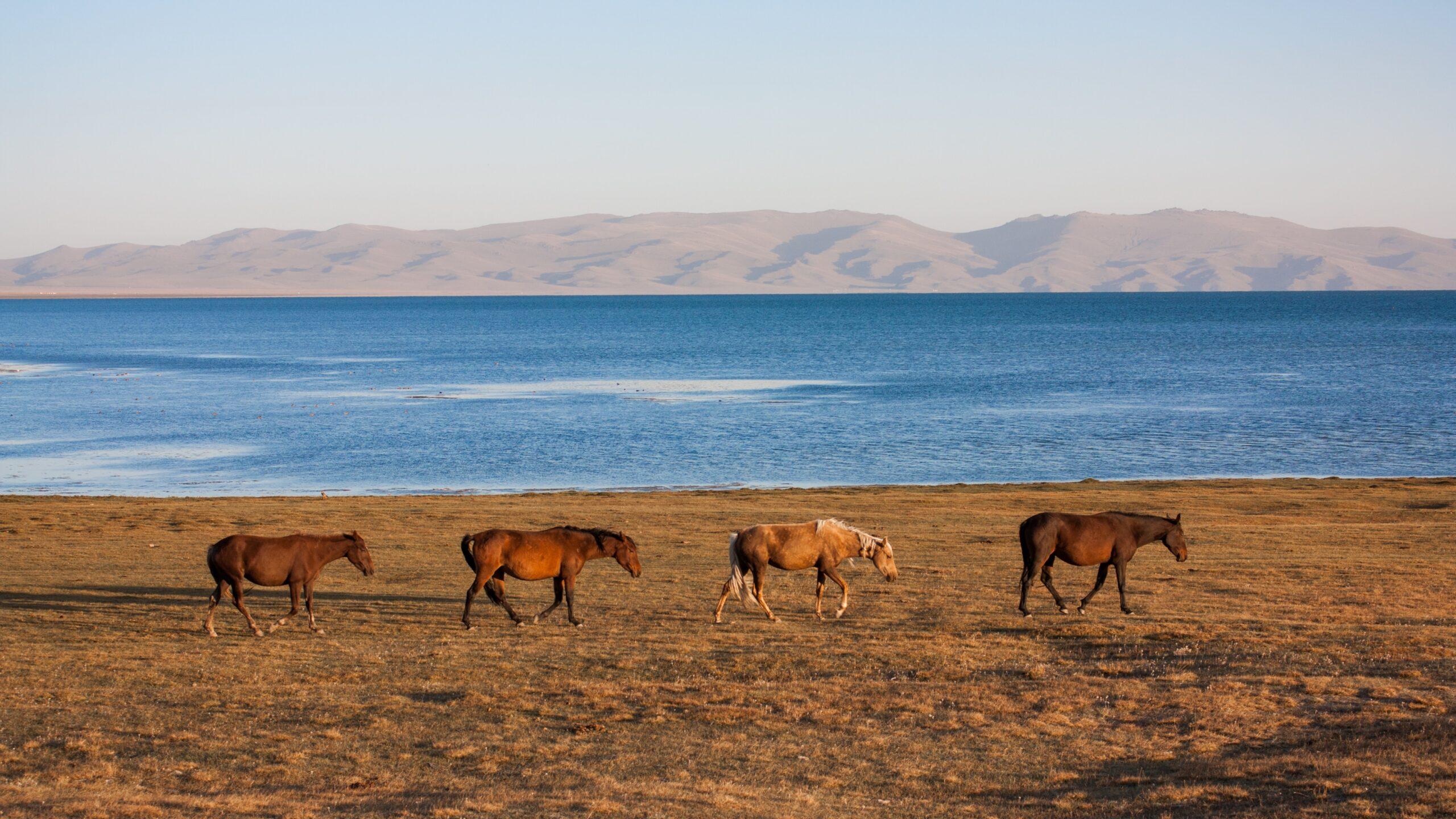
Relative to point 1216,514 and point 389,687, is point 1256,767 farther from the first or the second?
point 1216,514

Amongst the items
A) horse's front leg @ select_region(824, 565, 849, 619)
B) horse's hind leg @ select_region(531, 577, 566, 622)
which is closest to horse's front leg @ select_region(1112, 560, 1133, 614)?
horse's front leg @ select_region(824, 565, 849, 619)

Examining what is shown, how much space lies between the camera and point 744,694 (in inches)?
529

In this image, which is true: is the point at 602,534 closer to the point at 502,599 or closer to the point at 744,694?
the point at 502,599

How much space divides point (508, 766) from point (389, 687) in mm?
3257

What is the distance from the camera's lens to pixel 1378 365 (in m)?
99.9

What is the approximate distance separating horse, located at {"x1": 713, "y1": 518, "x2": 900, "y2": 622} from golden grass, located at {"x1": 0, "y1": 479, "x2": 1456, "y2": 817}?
0.48 meters

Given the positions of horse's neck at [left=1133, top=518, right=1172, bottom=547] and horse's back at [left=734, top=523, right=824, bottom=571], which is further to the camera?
horse's neck at [left=1133, top=518, right=1172, bottom=547]

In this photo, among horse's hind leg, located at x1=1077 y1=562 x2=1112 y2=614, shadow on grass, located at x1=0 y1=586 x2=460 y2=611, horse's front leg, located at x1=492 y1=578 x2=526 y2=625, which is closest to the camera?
horse's front leg, located at x1=492 y1=578 x2=526 y2=625

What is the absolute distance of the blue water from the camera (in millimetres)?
45781

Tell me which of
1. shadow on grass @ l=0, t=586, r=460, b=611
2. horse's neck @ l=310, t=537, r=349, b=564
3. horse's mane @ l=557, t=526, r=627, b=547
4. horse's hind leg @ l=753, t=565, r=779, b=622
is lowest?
shadow on grass @ l=0, t=586, r=460, b=611

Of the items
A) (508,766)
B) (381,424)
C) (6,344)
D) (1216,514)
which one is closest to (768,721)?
(508,766)

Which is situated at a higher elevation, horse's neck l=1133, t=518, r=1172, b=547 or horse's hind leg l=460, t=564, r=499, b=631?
horse's neck l=1133, t=518, r=1172, b=547

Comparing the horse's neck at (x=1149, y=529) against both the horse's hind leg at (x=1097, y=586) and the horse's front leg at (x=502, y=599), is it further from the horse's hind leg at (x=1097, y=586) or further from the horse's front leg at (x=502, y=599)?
the horse's front leg at (x=502, y=599)

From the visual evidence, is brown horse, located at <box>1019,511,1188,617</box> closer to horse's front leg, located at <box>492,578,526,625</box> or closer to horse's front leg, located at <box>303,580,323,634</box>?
horse's front leg, located at <box>492,578,526,625</box>
